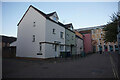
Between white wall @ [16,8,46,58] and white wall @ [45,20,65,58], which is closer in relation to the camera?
white wall @ [45,20,65,58]

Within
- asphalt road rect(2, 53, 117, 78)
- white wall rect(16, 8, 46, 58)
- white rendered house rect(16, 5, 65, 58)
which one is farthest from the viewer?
white wall rect(16, 8, 46, 58)

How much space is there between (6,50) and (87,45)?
3197cm

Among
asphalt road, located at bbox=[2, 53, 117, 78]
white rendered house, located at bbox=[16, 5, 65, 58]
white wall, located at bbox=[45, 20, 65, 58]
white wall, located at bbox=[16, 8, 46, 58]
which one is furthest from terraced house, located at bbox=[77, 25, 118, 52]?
asphalt road, located at bbox=[2, 53, 117, 78]

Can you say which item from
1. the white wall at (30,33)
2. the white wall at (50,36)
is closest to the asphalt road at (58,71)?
the white wall at (50,36)

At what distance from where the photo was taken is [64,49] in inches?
793

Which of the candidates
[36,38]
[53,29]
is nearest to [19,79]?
[36,38]

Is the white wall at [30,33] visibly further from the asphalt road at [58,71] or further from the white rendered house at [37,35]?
the asphalt road at [58,71]

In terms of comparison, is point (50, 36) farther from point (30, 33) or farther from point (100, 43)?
point (100, 43)

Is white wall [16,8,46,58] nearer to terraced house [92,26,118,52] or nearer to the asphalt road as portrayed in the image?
the asphalt road

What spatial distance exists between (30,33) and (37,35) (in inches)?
75.4

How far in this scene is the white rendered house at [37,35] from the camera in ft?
48.2

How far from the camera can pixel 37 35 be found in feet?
50.6

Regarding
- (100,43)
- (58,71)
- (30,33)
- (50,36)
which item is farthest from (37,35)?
(100,43)

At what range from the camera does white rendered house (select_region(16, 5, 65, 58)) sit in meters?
14.7
